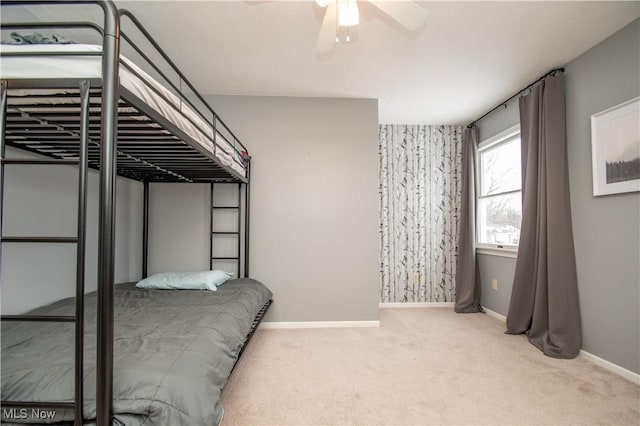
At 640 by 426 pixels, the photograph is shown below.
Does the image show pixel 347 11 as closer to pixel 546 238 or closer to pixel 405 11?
pixel 405 11

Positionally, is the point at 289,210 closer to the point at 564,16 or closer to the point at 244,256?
the point at 244,256

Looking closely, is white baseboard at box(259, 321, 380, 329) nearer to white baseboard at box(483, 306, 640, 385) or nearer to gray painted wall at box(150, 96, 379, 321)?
gray painted wall at box(150, 96, 379, 321)

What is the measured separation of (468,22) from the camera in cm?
203

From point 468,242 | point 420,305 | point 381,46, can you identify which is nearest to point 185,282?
point 381,46

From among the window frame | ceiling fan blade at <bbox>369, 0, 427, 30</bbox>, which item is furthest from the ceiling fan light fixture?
the window frame

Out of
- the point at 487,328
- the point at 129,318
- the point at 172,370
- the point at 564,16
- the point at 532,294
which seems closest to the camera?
the point at 172,370

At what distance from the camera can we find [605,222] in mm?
2221

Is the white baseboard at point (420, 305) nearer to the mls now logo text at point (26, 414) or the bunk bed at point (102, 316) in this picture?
the bunk bed at point (102, 316)

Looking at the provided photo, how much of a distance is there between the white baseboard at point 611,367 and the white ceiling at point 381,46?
Result: 2401 millimetres

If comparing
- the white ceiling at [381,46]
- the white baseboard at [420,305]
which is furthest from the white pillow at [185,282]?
the white baseboard at [420,305]

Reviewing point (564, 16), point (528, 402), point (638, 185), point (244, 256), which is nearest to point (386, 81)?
point (564, 16)

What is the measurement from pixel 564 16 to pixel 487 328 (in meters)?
2.77

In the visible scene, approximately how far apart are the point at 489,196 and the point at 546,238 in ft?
3.76

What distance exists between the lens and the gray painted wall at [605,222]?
2043 mm
